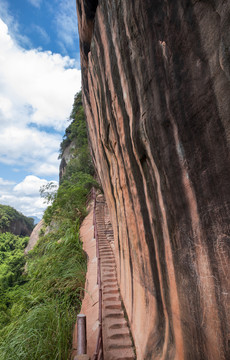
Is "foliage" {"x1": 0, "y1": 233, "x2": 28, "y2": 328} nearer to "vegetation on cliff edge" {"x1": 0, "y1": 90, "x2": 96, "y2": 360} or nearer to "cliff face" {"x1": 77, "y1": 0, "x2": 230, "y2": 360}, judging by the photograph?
"vegetation on cliff edge" {"x1": 0, "y1": 90, "x2": 96, "y2": 360}

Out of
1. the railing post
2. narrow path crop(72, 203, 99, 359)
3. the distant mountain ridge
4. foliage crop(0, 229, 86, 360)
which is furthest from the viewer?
the distant mountain ridge

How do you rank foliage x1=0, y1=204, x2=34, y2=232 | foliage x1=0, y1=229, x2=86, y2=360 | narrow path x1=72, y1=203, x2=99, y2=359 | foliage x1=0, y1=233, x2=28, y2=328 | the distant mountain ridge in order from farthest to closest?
the distant mountain ridge → foliage x1=0, y1=204, x2=34, y2=232 → foliage x1=0, y1=233, x2=28, y2=328 → narrow path x1=72, y1=203, x2=99, y2=359 → foliage x1=0, y1=229, x2=86, y2=360

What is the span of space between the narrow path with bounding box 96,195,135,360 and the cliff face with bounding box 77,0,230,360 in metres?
0.35

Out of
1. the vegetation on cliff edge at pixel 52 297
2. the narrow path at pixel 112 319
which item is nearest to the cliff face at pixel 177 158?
the narrow path at pixel 112 319

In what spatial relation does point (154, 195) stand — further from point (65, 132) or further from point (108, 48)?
point (65, 132)

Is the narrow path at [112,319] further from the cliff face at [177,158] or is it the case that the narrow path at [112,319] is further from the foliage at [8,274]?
the foliage at [8,274]

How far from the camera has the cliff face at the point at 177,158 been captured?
1467mm

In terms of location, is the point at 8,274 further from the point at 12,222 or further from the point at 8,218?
the point at 12,222

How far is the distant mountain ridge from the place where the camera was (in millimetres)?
22794

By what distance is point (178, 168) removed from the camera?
1.85 m

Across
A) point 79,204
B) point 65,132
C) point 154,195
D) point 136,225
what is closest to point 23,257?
point 79,204

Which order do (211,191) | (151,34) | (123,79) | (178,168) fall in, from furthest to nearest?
(123,79), (151,34), (178,168), (211,191)

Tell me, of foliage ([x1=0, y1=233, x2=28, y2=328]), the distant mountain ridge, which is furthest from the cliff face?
the distant mountain ridge

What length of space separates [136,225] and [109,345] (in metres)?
1.92
